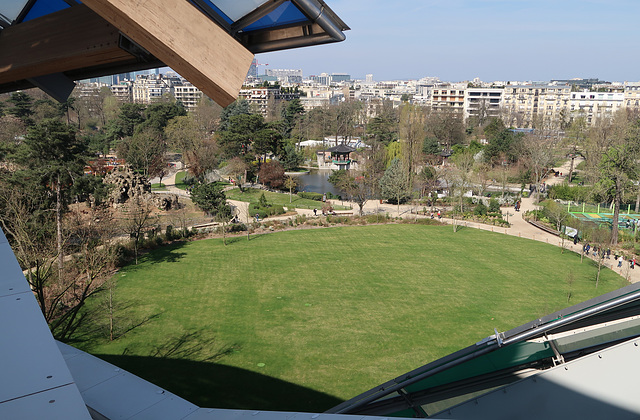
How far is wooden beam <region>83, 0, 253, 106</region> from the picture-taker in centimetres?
202

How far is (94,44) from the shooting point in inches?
117

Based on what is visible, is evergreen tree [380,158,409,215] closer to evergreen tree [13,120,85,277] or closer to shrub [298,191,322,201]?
shrub [298,191,322,201]

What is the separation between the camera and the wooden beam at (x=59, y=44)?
297cm

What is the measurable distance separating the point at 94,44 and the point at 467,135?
194 feet

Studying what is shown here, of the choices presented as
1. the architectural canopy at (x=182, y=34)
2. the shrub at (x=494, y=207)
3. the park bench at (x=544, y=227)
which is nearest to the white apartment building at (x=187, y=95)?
the shrub at (x=494, y=207)

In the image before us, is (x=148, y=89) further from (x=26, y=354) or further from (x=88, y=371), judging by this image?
(x=26, y=354)

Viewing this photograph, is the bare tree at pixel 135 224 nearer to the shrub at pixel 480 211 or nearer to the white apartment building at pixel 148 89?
the shrub at pixel 480 211

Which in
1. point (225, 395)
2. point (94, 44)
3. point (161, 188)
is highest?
point (94, 44)

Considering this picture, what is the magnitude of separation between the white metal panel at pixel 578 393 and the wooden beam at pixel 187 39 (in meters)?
2.26

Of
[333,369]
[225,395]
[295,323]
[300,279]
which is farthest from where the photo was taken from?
[300,279]

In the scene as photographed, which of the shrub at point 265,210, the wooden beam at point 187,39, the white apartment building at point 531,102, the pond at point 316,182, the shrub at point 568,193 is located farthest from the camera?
the white apartment building at point 531,102

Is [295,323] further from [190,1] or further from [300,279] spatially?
[190,1]

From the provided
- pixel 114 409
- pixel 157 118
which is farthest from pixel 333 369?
pixel 157 118

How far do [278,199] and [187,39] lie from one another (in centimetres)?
2798
